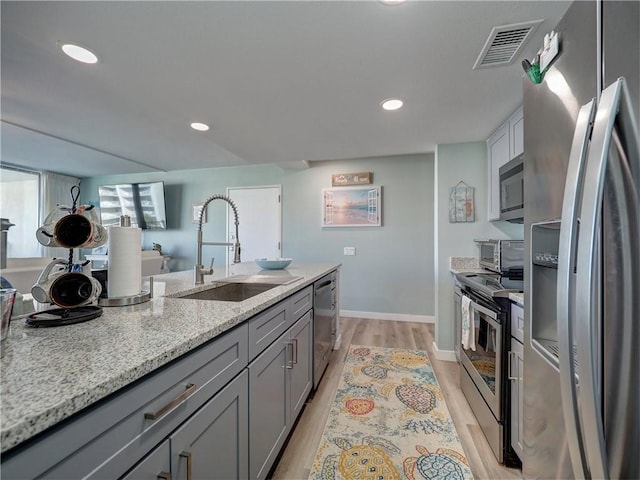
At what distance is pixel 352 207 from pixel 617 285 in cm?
376

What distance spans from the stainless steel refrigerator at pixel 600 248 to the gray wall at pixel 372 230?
3.38 metres

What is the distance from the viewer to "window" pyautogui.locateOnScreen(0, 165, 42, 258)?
485 cm

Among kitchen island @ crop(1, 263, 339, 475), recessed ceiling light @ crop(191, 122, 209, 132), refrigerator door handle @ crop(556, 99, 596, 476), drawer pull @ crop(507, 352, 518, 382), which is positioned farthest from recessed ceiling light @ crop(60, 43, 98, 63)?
drawer pull @ crop(507, 352, 518, 382)

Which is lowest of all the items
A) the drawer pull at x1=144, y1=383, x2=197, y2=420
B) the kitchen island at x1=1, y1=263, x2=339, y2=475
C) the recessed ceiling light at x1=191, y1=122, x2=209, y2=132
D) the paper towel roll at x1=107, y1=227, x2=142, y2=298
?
the drawer pull at x1=144, y1=383, x2=197, y2=420

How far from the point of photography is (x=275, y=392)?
135cm

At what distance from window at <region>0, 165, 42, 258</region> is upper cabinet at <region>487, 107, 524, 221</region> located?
7113 millimetres

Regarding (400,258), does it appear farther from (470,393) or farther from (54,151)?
(54,151)

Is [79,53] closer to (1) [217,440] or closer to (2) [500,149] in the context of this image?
(1) [217,440]

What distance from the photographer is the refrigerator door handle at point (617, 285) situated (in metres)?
0.50

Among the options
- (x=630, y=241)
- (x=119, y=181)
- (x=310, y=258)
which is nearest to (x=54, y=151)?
(x=119, y=181)

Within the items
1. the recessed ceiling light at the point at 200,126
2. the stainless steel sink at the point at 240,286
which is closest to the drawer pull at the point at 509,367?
the stainless steel sink at the point at 240,286

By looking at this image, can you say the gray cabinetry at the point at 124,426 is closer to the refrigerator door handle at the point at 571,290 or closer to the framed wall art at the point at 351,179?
the refrigerator door handle at the point at 571,290

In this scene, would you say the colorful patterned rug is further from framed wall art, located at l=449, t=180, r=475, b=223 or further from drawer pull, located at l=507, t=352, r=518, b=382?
framed wall art, located at l=449, t=180, r=475, b=223

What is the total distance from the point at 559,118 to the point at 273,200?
415 cm
